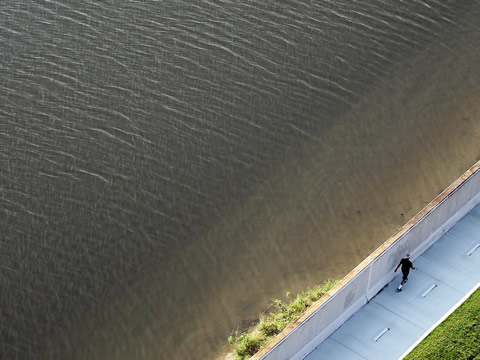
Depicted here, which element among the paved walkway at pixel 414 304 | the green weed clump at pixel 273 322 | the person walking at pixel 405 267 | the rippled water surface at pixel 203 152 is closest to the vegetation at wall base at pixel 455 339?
the paved walkway at pixel 414 304

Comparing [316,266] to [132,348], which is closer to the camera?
[132,348]

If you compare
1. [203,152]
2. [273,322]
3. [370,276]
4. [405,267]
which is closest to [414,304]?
[405,267]

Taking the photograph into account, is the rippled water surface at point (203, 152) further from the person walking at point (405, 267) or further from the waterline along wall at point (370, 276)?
the person walking at point (405, 267)

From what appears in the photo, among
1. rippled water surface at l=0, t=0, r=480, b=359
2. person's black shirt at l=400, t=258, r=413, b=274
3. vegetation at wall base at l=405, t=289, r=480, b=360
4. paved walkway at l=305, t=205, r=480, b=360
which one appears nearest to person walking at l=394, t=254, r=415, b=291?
person's black shirt at l=400, t=258, r=413, b=274

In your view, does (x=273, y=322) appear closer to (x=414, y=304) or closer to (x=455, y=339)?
(x=414, y=304)

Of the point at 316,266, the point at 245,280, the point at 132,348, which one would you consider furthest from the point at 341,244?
the point at 132,348

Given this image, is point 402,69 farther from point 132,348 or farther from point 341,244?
point 132,348

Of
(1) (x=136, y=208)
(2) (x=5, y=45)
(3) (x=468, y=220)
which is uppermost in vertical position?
(2) (x=5, y=45)
